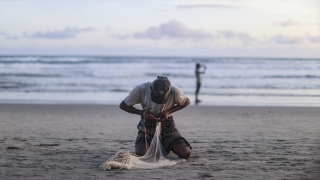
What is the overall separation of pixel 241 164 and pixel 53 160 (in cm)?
256

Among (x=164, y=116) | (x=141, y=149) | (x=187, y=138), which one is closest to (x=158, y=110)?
(x=164, y=116)

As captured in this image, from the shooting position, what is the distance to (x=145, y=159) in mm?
6277

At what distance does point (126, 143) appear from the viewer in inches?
316

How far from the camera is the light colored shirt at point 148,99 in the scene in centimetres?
634

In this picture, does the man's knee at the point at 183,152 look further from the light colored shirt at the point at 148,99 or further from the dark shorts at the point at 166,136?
the light colored shirt at the point at 148,99

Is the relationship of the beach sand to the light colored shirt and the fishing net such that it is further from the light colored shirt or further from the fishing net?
the light colored shirt

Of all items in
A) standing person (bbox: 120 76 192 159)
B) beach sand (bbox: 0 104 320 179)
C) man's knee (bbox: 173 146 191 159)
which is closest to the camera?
beach sand (bbox: 0 104 320 179)

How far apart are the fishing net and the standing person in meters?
0.13

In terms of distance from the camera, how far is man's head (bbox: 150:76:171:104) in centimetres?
604

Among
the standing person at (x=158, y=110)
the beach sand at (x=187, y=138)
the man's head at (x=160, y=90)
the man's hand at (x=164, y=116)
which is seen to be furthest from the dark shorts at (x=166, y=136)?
the man's head at (x=160, y=90)

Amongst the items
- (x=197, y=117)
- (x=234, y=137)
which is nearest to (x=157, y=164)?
(x=234, y=137)

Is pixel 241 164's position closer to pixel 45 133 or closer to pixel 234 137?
pixel 234 137

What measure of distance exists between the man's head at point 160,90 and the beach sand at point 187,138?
0.91m

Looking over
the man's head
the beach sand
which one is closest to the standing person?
the man's head
